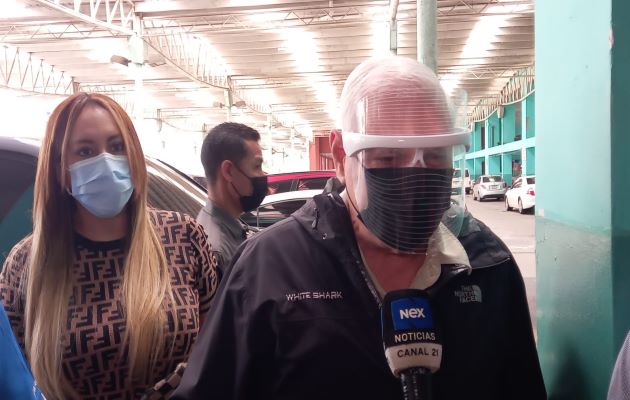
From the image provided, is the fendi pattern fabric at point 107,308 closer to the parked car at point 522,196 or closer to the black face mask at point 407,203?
the black face mask at point 407,203

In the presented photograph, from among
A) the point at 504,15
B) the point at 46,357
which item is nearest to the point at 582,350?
the point at 46,357

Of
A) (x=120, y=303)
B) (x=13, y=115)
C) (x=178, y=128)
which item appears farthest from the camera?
(x=178, y=128)

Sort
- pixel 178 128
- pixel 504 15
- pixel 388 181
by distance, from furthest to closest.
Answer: pixel 178 128
pixel 504 15
pixel 388 181

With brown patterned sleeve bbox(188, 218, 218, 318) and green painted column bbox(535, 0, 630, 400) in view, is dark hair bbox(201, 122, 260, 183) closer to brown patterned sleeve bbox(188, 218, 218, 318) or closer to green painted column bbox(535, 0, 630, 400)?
brown patterned sleeve bbox(188, 218, 218, 318)

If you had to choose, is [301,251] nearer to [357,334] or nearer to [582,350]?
[357,334]

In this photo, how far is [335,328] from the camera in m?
1.33

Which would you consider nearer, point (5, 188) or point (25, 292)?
point (25, 292)

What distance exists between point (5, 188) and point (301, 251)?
86.0 inches

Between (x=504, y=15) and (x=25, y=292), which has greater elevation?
(x=504, y=15)

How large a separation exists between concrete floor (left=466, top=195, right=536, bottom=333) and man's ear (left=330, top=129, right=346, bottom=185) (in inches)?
176

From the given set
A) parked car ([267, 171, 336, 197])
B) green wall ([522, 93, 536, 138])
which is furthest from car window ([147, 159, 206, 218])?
green wall ([522, 93, 536, 138])

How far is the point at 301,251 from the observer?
1.44 meters

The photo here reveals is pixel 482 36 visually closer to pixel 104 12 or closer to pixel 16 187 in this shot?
pixel 104 12

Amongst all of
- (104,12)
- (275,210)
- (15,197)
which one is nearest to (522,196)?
(104,12)
